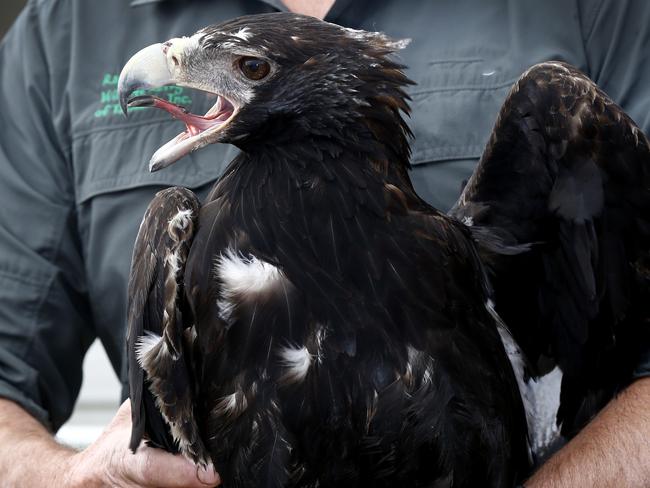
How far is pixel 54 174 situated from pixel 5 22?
2453 millimetres

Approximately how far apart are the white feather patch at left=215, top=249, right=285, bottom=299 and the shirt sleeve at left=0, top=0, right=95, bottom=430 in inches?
34.9

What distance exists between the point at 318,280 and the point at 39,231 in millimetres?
1039

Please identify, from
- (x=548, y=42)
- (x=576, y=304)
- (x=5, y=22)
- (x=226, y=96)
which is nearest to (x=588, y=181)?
(x=576, y=304)

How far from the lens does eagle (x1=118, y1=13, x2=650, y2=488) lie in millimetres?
1983

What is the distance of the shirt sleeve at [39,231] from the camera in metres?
2.73

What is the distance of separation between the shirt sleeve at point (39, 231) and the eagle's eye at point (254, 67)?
911 mm

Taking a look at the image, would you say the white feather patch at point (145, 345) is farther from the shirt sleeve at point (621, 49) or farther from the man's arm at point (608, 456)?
the shirt sleeve at point (621, 49)

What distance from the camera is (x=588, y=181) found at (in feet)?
7.17

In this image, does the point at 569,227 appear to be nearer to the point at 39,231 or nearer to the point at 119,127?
the point at 119,127

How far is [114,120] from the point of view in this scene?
271 centimetres

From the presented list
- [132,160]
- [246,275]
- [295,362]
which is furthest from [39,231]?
[295,362]

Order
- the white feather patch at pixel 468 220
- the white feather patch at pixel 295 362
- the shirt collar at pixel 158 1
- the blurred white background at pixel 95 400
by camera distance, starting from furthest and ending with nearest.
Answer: the blurred white background at pixel 95 400
the shirt collar at pixel 158 1
the white feather patch at pixel 468 220
the white feather patch at pixel 295 362

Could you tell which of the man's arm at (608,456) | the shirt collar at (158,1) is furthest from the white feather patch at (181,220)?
the man's arm at (608,456)

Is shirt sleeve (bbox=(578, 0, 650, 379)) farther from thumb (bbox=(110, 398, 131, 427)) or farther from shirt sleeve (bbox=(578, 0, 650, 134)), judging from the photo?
thumb (bbox=(110, 398, 131, 427))
